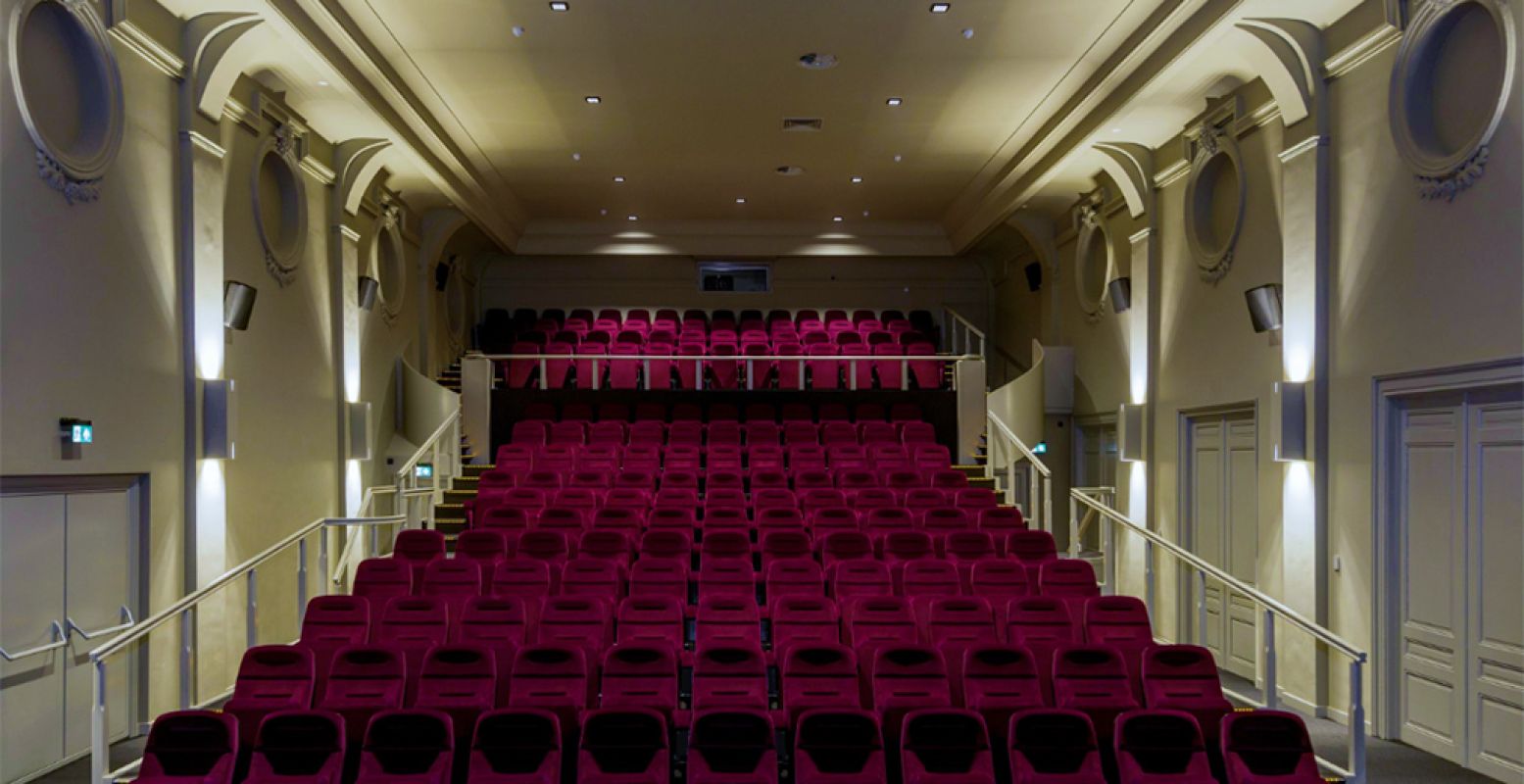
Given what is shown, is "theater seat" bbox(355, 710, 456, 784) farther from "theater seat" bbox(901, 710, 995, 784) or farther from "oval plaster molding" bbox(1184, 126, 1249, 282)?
"oval plaster molding" bbox(1184, 126, 1249, 282)

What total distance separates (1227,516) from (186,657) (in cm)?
876

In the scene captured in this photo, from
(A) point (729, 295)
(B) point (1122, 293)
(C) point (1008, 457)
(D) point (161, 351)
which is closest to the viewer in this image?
(D) point (161, 351)

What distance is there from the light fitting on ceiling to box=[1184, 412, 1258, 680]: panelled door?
4916mm

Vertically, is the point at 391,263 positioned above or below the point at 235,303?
above

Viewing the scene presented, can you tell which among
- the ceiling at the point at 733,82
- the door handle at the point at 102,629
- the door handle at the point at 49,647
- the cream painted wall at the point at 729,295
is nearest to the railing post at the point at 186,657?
the door handle at the point at 102,629

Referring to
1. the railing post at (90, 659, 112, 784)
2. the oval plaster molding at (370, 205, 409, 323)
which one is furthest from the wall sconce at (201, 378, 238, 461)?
the oval plaster molding at (370, 205, 409, 323)

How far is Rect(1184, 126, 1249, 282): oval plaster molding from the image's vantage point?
1058 centimetres

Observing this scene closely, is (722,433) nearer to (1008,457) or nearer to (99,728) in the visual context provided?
(1008,457)

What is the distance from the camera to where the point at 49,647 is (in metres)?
7.09

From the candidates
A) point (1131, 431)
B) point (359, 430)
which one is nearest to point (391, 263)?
point (359, 430)

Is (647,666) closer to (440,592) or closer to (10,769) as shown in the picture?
(440,592)

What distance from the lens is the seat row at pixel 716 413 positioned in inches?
591

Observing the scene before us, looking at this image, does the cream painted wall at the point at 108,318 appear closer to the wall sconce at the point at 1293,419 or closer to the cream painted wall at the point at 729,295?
the wall sconce at the point at 1293,419

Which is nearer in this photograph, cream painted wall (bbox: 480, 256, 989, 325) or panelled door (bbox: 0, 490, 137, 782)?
panelled door (bbox: 0, 490, 137, 782)
